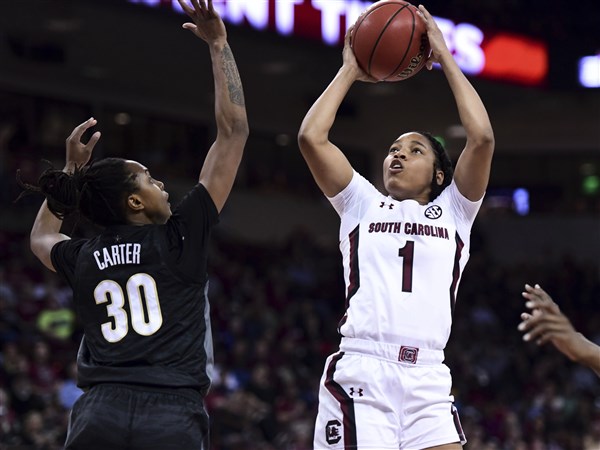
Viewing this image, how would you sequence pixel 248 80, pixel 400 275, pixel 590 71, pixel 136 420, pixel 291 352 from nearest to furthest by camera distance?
1. pixel 136 420
2. pixel 400 275
3. pixel 291 352
4. pixel 590 71
5. pixel 248 80

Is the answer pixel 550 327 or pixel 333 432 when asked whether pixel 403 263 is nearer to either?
pixel 333 432

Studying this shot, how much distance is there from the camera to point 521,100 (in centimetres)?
2244

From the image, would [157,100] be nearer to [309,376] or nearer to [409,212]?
[309,376]

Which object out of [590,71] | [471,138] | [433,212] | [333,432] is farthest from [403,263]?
[590,71]

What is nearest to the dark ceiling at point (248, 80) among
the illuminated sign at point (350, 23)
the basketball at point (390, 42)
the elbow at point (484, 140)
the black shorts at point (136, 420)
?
the illuminated sign at point (350, 23)

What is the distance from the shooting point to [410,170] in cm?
509

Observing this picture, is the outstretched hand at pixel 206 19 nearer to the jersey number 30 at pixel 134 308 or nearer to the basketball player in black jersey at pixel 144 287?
the basketball player in black jersey at pixel 144 287

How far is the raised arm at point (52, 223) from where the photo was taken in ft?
15.2

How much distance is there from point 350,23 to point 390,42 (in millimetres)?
10803

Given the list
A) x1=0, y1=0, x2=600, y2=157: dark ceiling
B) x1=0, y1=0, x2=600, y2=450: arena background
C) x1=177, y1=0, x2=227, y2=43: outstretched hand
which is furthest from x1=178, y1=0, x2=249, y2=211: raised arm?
x1=0, y1=0, x2=600, y2=157: dark ceiling

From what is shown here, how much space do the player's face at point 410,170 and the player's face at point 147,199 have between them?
1183 mm

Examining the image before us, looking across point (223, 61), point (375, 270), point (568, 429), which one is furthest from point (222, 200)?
point (568, 429)

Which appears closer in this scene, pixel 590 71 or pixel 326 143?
pixel 326 143

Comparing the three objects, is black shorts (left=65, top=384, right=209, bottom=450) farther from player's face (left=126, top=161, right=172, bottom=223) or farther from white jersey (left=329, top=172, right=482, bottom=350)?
white jersey (left=329, top=172, right=482, bottom=350)
